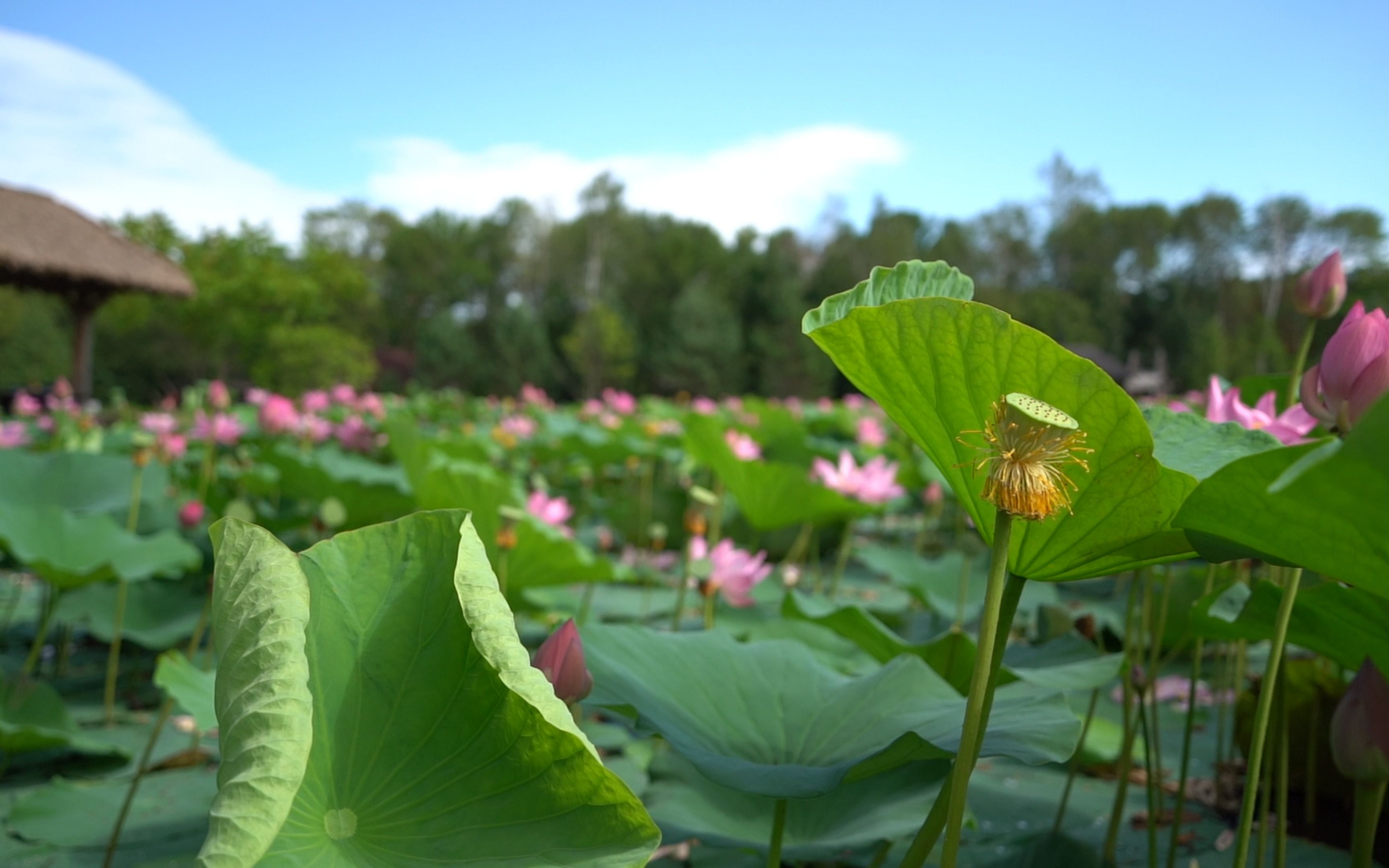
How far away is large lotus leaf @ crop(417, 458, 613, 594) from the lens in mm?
1467

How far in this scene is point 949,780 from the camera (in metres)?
0.53

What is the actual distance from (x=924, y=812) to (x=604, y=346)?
78.3 ft

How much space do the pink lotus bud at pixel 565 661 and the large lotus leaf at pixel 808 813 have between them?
0.22m

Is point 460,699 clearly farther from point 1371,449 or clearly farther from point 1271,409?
point 1271,409

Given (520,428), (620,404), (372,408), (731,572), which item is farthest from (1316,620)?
(620,404)

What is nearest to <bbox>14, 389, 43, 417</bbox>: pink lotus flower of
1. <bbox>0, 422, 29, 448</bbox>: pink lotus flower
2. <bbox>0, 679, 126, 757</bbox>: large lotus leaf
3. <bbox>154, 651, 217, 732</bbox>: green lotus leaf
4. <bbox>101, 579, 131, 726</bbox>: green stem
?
<bbox>0, 422, 29, 448</bbox>: pink lotus flower

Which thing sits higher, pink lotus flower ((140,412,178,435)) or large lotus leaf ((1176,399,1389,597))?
large lotus leaf ((1176,399,1389,597))

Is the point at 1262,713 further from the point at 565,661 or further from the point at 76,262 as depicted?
the point at 76,262

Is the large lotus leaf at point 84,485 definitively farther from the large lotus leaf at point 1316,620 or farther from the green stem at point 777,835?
the large lotus leaf at point 1316,620

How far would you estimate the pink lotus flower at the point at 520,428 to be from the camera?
3732 mm

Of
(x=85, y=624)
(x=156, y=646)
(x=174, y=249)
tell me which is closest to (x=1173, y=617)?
(x=156, y=646)

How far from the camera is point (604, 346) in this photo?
24.4m

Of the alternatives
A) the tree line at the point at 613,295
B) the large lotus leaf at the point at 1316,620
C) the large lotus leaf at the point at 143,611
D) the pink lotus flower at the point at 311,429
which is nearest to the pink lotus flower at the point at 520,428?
the pink lotus flower at the point at 311,429

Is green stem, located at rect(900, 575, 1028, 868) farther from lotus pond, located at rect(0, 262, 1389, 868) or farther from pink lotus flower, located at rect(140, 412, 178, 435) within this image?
pink lotus flower, located at rect(140, 412, 178, 435)
